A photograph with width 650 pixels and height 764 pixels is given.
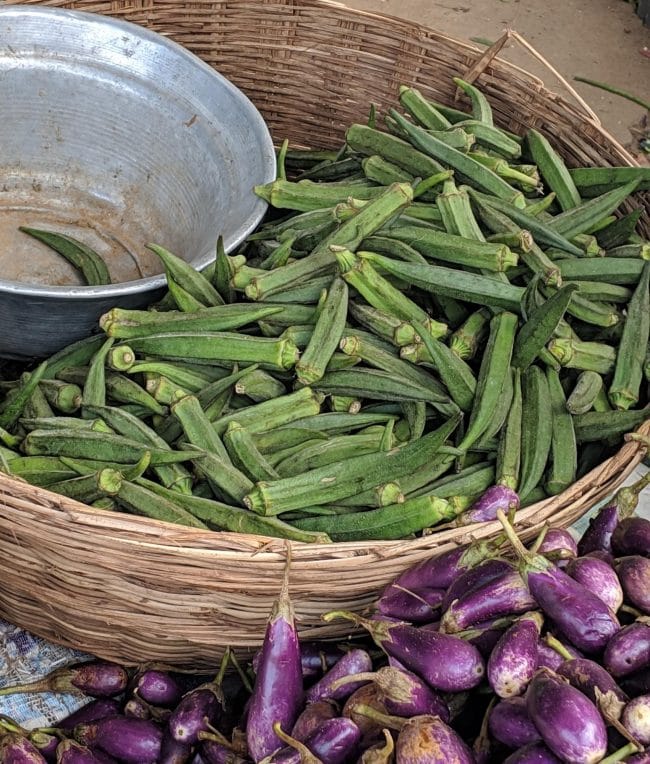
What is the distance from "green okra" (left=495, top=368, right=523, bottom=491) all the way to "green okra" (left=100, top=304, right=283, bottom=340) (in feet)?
1.86

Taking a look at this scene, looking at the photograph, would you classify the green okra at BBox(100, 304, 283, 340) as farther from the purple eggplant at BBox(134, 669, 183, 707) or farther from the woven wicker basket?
the purple eggplant at BBox(134, 669, 183, 707)

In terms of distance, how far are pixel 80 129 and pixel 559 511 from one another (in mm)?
1961

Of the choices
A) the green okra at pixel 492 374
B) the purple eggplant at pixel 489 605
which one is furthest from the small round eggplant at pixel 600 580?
the green okra at pixel 492 374

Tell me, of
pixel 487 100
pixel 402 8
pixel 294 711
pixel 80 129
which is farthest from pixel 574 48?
pixel 294 711

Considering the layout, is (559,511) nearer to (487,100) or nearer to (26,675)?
(26,675)

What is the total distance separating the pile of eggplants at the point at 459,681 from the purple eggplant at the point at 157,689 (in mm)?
75

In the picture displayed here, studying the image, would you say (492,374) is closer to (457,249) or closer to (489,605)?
(457,249)

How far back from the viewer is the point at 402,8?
5625 mm

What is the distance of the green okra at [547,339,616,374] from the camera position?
6.87 feet

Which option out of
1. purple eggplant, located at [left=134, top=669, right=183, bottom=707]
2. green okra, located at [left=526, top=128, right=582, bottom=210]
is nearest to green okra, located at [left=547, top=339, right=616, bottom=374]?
green okra, located at [left=526, top=128, right=582, bottom=210]

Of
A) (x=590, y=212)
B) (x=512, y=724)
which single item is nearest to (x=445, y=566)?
(x=512, y=724)

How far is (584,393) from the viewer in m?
2.08

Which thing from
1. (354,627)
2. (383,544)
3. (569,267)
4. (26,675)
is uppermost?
(569,267)

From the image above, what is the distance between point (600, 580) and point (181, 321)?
Result: 3.49ft
